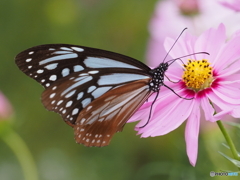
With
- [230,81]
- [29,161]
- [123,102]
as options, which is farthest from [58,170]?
[230,81]

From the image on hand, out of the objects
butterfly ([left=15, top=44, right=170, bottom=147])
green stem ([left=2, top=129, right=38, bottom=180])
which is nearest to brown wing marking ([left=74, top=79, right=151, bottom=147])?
butterfly ([left=15, top=44, right=170, bottom=147])

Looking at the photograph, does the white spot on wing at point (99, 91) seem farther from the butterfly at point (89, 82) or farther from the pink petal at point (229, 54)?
the pink petal at point (229, 54)

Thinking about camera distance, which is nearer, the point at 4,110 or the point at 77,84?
the point at 77,84

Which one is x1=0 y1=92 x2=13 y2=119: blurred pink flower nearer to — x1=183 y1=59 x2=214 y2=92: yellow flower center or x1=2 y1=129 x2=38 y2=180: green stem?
x1=2 y1=129 x2=38 y2=180: green stem

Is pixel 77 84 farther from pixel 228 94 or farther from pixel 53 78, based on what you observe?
pixel 228 94

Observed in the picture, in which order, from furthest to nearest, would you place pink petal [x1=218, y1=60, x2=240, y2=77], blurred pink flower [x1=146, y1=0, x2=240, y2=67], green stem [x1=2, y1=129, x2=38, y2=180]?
blurred pink flower [x1=146, y1=0, x2=240, y2=67], green stem [x1=2, y1=129, x2=38, y2=180], pink petal [x1=218, y1=60, x2=240, y2=77]

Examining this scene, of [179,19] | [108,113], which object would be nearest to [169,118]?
[108,113]

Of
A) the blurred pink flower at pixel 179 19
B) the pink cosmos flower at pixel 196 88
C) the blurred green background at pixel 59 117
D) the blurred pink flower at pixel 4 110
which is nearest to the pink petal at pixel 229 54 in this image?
the pink cosmos flower at pixel 196 88
